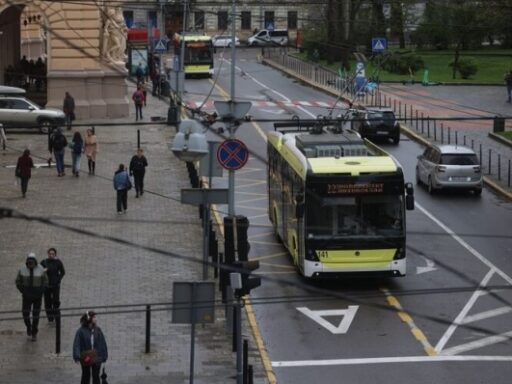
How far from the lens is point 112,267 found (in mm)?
27203

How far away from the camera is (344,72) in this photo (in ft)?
Answer: 231

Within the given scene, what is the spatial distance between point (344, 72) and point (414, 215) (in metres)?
36.7

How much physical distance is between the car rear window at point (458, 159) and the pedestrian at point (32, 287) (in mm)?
18574

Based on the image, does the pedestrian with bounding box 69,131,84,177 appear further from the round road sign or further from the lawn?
the lawn

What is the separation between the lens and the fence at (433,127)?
42406 millimetres

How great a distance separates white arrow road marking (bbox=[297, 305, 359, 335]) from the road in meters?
0.02

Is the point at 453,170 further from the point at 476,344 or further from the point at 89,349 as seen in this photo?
the point at 89,349

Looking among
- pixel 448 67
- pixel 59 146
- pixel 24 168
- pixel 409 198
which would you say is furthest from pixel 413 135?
pixel 448 67

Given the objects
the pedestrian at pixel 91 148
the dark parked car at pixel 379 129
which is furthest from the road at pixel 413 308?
the dark parked car at pixel 379 129

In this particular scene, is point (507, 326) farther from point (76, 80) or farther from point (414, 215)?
point (76, 80)

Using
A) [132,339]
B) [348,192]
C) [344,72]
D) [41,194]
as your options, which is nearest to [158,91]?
[344,72]

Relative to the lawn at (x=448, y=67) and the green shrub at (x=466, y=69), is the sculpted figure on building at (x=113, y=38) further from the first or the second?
the green shrub at (x=466, y=69)

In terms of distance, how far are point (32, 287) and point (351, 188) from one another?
22.6ft

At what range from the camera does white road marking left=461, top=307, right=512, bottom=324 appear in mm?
23172
